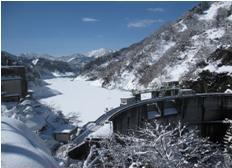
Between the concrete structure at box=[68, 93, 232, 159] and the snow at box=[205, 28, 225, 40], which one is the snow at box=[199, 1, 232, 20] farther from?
the concrete structure at box=[68, 93, 232, 159]

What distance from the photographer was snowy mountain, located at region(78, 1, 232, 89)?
73.1 meters

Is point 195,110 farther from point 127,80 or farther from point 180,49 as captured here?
point 127,80

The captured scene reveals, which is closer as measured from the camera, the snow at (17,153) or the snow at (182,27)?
the snow at (17,153)

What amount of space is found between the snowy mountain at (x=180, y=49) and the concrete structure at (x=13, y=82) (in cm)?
2641

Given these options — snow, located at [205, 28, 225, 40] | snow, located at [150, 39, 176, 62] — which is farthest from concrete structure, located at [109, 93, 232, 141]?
snow, located at [150, 39, 176, 62]

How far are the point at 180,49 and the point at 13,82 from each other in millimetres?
57135

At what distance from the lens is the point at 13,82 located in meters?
40.2

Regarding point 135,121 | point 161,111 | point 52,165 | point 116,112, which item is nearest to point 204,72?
point 161,111

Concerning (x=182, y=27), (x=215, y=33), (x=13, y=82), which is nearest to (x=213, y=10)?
(x=182, y=27)

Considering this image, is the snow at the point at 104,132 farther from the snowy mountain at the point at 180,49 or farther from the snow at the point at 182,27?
the snow at the point at 182,27

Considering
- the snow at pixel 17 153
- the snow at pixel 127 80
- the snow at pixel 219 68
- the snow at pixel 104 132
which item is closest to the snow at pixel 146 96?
the snow at pixel 219 68

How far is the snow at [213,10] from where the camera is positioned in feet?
371

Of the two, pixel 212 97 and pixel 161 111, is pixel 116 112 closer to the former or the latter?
pixel 161 111

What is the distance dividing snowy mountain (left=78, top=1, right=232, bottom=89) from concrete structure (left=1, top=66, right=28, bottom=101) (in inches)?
1040
